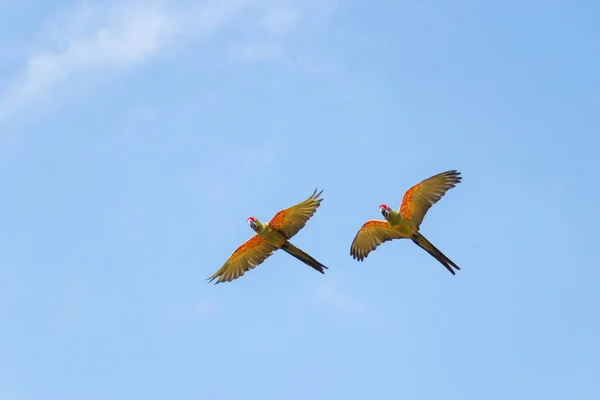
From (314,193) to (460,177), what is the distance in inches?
238

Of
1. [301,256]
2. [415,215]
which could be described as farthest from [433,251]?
[301,256]

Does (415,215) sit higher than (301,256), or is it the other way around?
(415,215)

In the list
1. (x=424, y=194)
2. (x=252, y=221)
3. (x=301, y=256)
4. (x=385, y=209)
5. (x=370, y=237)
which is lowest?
(x=301, y=256)

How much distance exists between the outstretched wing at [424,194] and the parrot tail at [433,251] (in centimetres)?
62

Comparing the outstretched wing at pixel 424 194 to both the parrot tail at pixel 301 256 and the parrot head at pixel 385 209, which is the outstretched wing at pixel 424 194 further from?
the parrot tail at pixel 301 256

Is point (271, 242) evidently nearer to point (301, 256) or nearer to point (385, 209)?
point (301, 256)

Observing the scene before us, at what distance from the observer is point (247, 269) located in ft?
124

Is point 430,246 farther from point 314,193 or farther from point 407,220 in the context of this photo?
point 314,193

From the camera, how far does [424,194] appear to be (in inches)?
1446

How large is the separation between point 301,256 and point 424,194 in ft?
18.5

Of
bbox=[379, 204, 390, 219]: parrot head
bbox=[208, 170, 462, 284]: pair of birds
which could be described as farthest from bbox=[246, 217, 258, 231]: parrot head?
bbox=[379, 204, 390, 219]: parrot head

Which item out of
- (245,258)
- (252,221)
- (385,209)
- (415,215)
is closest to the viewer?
(252,221)

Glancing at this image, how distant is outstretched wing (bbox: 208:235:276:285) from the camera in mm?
37281

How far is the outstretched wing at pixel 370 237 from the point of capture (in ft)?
123
